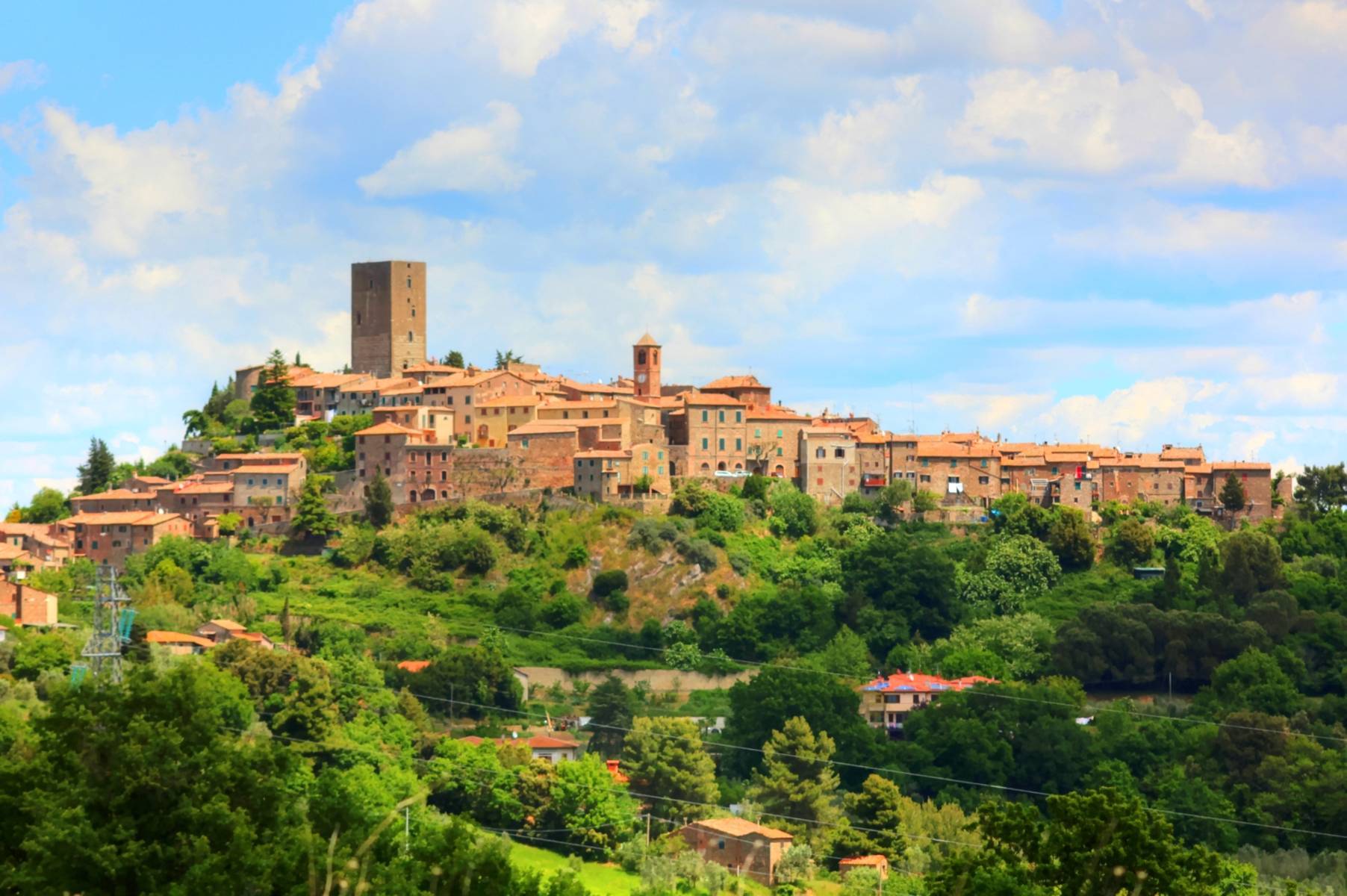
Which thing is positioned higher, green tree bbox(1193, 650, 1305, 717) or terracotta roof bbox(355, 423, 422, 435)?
terracotta roof bbox(355, 423, 422, 435)

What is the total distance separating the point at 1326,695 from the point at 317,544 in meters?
32.4

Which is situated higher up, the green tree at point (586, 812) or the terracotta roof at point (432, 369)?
the terracotta roof at point (432, 369)

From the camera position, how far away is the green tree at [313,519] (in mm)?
78375

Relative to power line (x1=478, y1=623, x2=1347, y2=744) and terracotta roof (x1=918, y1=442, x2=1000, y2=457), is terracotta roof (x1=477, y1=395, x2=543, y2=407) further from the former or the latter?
terracotta roof (x1=918, y1=442, x2=1000, y2=457)

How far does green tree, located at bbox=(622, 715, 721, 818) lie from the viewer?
63719mm

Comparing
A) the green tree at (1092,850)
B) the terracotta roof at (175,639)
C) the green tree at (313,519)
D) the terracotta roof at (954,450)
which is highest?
the terracotta roof at (954,450)

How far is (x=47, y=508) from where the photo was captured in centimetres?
8406

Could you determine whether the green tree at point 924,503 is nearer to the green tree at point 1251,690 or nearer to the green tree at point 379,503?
the green tree at point 1251,690

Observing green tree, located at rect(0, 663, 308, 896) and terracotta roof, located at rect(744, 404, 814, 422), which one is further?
terracotta roof, located at rect(744, 404, 814, 422)

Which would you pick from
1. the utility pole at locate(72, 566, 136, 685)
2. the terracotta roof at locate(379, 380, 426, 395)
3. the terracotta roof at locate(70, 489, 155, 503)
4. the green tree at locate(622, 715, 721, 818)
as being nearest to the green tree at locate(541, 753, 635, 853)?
the green tree at locate(622, 715, 721, 818)

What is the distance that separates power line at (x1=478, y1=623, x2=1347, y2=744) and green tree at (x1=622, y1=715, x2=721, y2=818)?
20.7 feet

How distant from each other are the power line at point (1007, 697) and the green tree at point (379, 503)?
21.6 feet

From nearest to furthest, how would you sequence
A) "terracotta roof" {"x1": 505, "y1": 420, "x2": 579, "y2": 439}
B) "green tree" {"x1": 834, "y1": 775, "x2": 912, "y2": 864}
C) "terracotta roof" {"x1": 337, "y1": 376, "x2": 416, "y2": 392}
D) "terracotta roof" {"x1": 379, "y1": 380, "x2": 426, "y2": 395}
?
"green tree" {"x1": 834, "y1": 775, "x2": 912, "y2": 864}
"terracotta roof" {"x1": 505, "y1": 420, "x2": 579, "y2": 439}
"terracotta roof" {"x1": 379, "y1": 380, "x2": 426, "y2": 395}
"terracotta roof" {"x1": 337, "y1": 376, "x2": 416, "y2": 392}

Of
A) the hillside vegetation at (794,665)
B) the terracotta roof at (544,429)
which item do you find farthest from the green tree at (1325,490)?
the terracotta roof at (544,429)
